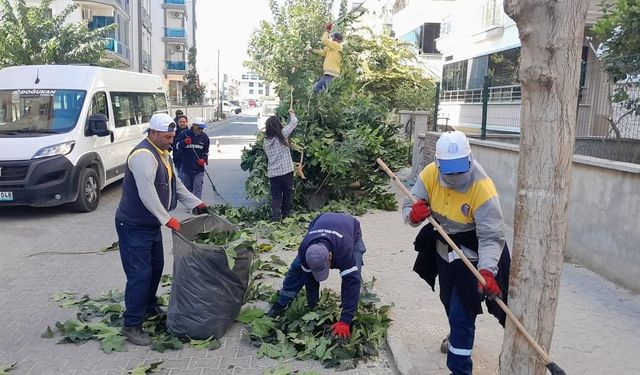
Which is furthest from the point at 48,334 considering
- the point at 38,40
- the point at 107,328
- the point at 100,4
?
the point at 100,4

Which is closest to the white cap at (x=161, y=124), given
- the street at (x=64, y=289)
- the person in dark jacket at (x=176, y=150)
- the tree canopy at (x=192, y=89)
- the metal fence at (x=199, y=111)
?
the street at (x=64, y=289)

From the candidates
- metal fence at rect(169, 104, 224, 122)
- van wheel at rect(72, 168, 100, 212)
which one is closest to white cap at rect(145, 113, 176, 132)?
van wheel at rect(72, 168, 100, 212)

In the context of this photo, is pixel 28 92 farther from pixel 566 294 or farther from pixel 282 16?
pixel 282 16

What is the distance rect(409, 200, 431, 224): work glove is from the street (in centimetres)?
127

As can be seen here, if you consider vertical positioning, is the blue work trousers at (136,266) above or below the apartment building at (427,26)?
below

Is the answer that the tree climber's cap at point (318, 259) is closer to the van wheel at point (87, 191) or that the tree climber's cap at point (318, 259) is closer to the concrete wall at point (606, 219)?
the concrete wall at point (606, 219)

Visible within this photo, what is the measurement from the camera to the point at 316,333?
443 centimetres

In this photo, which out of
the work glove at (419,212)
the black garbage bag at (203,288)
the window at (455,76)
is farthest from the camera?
the window at (455,76)

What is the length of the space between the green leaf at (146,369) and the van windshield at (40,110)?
630 centimetres

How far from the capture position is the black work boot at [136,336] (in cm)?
438

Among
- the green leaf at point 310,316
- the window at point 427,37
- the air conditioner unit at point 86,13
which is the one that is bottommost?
the green leaf at point 310,316

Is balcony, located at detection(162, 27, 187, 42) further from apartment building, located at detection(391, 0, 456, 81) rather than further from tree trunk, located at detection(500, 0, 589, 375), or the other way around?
tree trunk, located at detection(500, 0, 589, 375)

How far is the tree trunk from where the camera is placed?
257 centimetres

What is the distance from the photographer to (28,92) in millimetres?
9508
